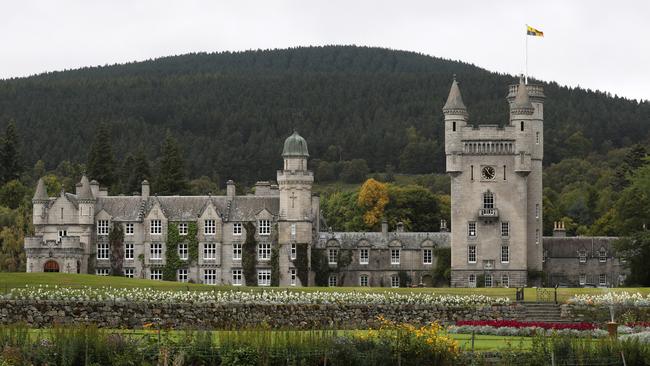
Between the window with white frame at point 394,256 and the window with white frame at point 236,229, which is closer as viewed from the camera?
the window with white frame at point 236,229

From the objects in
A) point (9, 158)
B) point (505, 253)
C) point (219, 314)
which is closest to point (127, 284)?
point (219, 314)

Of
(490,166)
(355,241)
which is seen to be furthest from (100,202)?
(490,166)

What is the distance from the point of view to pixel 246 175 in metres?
183

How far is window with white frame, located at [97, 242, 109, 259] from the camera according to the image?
9431cm

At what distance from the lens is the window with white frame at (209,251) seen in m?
94.1

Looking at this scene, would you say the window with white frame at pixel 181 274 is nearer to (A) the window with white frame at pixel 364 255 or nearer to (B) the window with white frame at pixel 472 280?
(A) the window with white frame at pixel 364 255

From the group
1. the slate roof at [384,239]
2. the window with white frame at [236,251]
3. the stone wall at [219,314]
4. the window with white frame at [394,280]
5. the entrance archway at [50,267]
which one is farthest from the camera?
the slate roof at [384,239]

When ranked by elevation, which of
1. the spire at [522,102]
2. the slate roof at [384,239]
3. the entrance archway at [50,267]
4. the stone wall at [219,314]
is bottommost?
the stone wall at [219,314]

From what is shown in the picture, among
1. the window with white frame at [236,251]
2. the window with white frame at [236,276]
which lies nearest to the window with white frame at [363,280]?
the window with white frame at [236,276]

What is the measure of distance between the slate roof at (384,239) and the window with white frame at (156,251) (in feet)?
36.1

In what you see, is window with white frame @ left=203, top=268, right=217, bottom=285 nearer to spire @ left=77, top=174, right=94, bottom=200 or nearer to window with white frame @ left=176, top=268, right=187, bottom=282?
window with white frame @ left=176, top=268, right=187, bottom=282

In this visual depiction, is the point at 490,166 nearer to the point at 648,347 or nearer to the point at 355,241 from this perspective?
the point at 355,241

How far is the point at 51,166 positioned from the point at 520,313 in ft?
417

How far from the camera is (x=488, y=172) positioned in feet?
304
